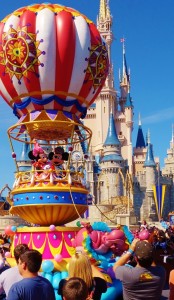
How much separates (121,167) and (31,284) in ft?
142

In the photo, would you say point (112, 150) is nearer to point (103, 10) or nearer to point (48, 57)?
point (103, 10)

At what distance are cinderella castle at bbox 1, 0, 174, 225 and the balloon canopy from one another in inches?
794

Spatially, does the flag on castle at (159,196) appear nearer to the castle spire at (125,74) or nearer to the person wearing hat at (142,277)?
the castle spire at (125,74)

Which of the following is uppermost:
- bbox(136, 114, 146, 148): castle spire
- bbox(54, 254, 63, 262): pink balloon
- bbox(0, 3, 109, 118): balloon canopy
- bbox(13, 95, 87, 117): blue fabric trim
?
bbox(136, 114, 146, 148): castle spire

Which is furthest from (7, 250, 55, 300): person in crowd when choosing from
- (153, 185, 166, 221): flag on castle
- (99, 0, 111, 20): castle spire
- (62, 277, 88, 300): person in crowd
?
(99, 0, 111, 20): castle spire

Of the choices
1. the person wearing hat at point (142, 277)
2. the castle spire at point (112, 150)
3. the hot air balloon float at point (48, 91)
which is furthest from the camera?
the castle spire at point (112, 150)

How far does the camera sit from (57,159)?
867 centimetres

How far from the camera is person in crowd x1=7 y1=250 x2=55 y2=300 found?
10.2 ft

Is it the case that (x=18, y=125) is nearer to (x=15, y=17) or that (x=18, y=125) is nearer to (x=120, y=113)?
(x=15, y=17)

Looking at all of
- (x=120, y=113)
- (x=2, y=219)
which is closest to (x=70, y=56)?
(x=2, y=219)

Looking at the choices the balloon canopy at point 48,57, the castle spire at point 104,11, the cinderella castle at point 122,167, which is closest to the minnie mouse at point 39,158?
the balloon canopy at point 48,57

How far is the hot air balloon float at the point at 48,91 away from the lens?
26.7 feet

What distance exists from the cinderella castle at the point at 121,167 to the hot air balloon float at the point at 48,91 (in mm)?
19956

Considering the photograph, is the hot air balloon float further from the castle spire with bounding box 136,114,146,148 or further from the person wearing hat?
the castle spire with bounding box 136,114,146,148
